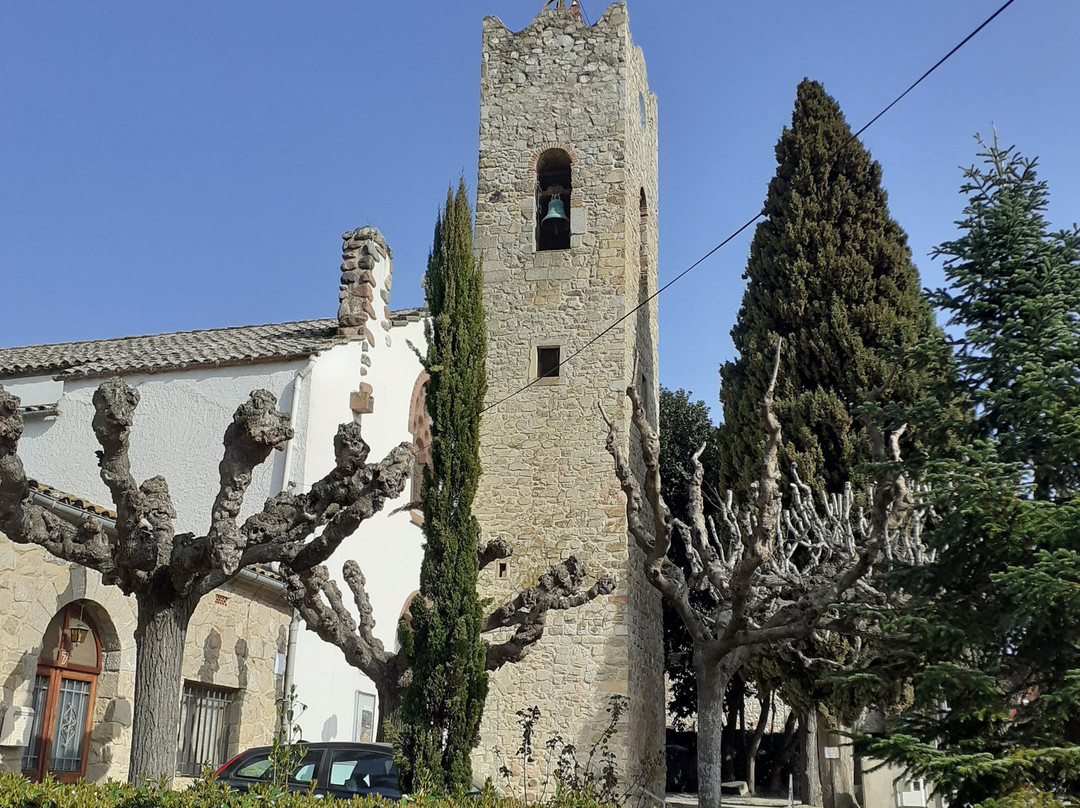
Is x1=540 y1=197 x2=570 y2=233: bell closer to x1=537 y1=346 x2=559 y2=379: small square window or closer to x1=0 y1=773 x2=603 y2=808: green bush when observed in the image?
x1=537 y1=346 x2=559 y2=379: small square window

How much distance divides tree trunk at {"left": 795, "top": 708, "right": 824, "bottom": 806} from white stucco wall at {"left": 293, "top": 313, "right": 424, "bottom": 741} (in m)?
7.82

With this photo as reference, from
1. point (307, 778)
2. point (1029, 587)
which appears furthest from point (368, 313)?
point (1029, 587)

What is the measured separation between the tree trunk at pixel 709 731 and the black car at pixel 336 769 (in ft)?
12.3

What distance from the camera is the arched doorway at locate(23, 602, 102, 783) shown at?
1048cm

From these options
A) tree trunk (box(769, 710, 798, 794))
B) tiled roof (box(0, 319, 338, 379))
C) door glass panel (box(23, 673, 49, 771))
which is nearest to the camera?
door glass panel (box(23, 673, 49, 771))

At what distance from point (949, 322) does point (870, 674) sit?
3.59m

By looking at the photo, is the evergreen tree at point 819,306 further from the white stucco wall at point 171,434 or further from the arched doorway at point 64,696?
the arched doorway at point 64,696

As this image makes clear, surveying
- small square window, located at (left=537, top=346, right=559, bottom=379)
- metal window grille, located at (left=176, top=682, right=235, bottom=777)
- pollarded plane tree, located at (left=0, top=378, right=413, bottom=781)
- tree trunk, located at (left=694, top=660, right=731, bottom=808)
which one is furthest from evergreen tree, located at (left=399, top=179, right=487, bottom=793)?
small square window, located at (left=537, top=346, right=559, bottom=379)

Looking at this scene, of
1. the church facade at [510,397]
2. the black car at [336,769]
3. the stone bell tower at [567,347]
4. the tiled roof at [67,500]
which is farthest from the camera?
the stone bell tower at [567,347]

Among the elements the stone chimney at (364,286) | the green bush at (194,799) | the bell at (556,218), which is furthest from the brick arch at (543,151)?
the green bush at (194,799)

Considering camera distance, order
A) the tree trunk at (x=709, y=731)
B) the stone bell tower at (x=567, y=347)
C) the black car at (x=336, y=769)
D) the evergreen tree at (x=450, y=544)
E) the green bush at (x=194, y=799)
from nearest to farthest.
A: the green bush at (x=194, y=799) → the evergreen tree at (x=450, y=544) → the black car at (x=336, y=769) → the tree trunk at (x=709, y=731) → the stone bell tower at (x=567, y=347)

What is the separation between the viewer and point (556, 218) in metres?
18.7

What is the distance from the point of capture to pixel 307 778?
10.7 metres

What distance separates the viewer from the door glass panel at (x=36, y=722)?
10352 millimetres
